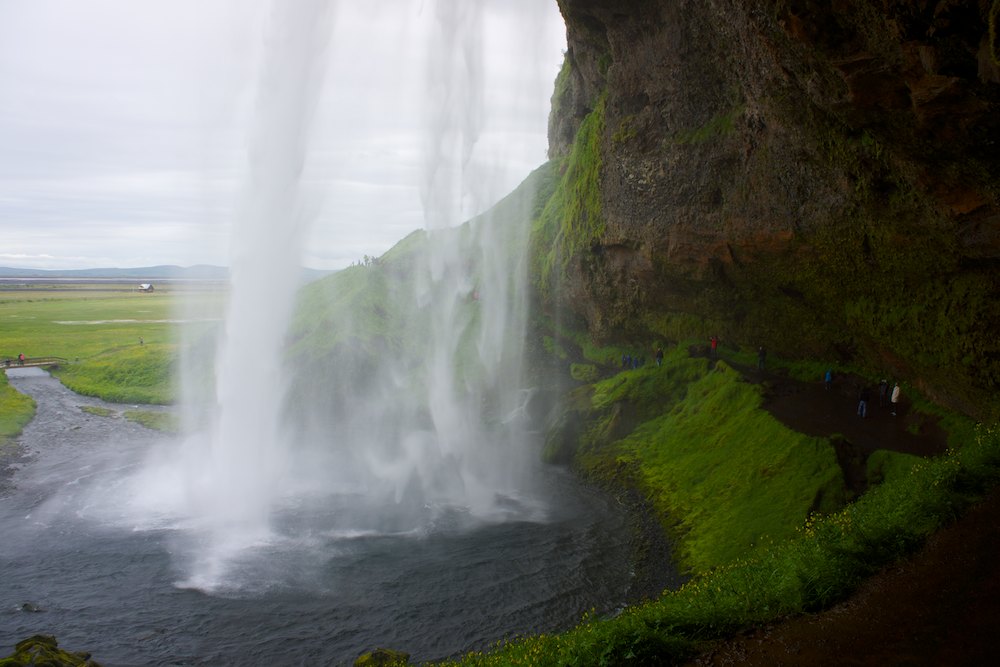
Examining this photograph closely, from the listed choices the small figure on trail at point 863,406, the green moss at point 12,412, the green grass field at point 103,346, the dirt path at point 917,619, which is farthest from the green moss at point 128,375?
the dirt path at point 917,619

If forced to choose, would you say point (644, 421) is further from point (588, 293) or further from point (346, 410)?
point (346, 410)

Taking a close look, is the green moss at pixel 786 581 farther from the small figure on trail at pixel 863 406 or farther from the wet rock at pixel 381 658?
the small figure on trail at pixel 863 406

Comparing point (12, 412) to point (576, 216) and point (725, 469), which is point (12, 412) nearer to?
point (576, 216)

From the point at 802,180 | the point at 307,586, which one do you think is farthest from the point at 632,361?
the point at 307,586

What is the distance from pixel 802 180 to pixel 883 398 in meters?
8.86

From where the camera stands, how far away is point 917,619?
1023 centimetres

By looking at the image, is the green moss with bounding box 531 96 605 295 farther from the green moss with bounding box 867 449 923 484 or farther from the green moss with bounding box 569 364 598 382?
the green moss with bounding box 867 449 923 484

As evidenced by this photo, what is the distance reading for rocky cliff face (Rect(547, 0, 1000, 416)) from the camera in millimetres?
13831

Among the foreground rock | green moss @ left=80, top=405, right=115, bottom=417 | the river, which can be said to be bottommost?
the river

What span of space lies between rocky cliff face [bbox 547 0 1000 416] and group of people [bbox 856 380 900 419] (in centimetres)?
89

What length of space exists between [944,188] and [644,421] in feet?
57.2

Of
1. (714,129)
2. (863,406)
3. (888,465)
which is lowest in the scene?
(888,465)

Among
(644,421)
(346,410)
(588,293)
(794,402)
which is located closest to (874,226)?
(794,402)

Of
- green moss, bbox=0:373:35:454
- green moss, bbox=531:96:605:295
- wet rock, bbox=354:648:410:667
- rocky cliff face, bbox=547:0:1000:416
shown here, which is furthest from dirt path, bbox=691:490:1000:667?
green moss, bbox=0:373:35:454
